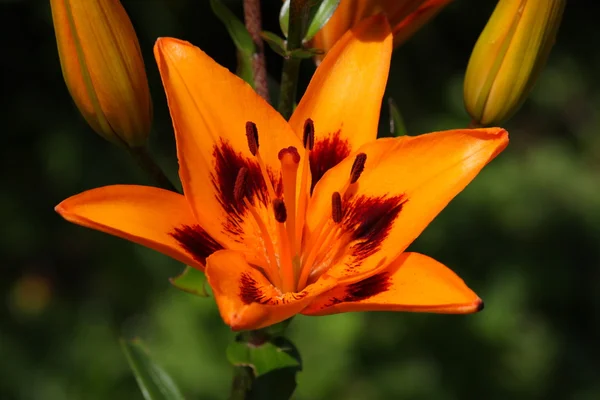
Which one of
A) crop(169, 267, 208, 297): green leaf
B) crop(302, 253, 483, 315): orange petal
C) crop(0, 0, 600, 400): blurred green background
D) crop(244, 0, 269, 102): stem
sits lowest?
crop(0, 0, 600, 400): blurred green background

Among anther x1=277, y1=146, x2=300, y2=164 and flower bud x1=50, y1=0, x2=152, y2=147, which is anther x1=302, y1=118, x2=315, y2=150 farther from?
flower bud x1=50, y1=0, x2=152, y2=147

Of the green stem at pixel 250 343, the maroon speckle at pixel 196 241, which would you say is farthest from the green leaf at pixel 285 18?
the green stem at pixel 250 343

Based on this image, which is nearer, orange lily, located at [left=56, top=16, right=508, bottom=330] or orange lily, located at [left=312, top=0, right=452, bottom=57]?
orange lily, located at [left=56, top=16, right=508, bottom=330]

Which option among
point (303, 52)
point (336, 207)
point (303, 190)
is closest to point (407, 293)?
point (336, 207)

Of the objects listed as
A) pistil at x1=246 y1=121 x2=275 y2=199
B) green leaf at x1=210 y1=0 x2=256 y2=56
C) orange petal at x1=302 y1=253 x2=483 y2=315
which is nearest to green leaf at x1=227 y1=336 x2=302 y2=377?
orange petal at x1=302 y1=253 x2=483 y2=315

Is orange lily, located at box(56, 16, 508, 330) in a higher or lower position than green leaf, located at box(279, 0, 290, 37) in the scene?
lower

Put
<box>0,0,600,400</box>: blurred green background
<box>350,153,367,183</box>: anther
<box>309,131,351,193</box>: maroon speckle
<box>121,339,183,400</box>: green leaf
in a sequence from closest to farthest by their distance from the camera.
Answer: <box>350,153,367,183</box>: anther < <box>309,131,351,193</box>: maroon speckle < <box>121,339,183,400</box>: green leaf < <box>0,0,600,400</box>: blurred green background
